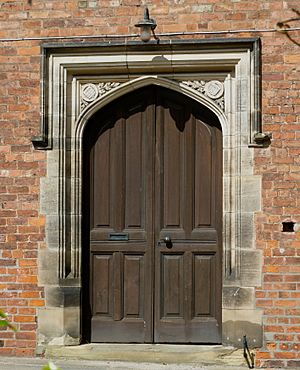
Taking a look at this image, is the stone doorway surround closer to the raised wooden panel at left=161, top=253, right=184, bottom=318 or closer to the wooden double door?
the wooden double door

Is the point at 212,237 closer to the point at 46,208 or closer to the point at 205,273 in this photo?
the point at 205,273

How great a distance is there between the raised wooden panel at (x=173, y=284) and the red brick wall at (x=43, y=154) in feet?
2.96

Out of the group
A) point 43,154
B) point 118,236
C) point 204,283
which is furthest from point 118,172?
point 204,283

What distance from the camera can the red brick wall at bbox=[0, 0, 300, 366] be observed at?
20.7 feet

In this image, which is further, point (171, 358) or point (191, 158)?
point (191, 158)

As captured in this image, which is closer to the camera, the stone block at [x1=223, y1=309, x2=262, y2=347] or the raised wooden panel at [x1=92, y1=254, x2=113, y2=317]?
the stone block at [x1=223, y1=309, x2=262, y2=347]

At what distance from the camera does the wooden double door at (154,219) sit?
673 centimetres

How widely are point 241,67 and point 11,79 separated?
2.47m

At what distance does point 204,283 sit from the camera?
6734 mm

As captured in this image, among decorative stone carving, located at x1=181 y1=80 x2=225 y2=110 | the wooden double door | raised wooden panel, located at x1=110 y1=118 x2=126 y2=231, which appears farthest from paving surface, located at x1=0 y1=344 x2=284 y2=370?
decorative stone carving, located at x1=181 y1=80 x2=225 y2=110

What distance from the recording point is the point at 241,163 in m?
6.44

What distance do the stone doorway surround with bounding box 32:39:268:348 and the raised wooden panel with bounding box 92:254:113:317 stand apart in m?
0.20

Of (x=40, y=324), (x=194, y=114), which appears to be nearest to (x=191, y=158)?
(x=194, y=114)

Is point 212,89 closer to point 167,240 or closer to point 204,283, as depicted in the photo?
point 167,240
